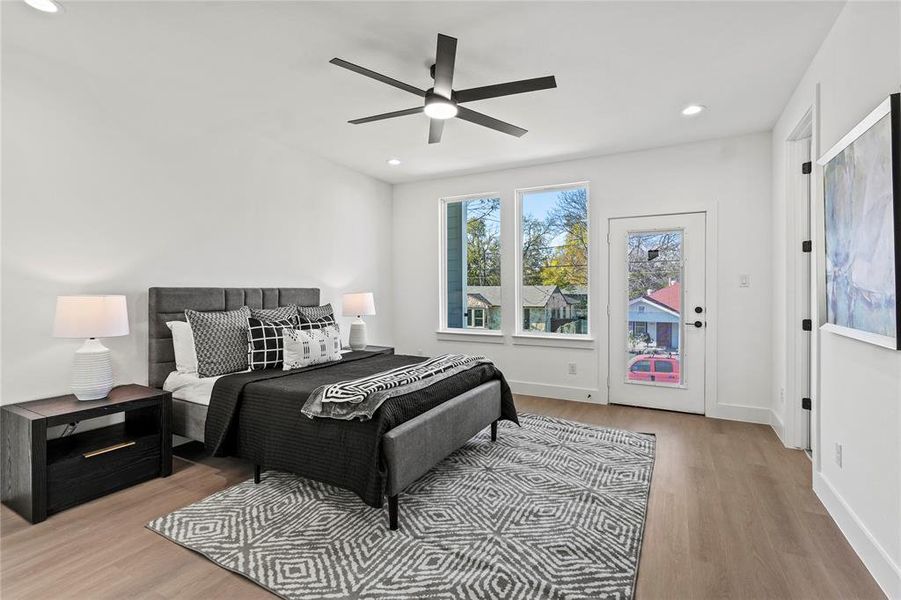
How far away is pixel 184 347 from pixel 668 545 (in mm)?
3249

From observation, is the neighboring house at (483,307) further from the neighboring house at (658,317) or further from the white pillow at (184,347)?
the white pillow at (184,347)

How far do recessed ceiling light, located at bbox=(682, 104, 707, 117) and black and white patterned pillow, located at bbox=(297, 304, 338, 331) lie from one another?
3.30m

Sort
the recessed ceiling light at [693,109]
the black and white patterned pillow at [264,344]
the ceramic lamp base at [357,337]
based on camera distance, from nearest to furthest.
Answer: the black and white patterned pillow at [264,344]
the recessed ceiling light at [693,109]
the ceramic lamp base at [357,337]

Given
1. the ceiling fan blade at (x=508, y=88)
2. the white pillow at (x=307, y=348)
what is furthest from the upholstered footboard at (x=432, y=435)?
→ the ceiling fan blade at (x=508, y=88)

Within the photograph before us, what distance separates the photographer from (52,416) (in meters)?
2.33

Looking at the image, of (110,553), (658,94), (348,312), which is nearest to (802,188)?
(658,94)

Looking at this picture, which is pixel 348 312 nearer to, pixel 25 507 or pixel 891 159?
pixel 25 507

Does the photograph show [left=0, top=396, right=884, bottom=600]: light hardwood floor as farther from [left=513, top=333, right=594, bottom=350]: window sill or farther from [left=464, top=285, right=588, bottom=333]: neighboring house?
[left=464, top=285, right=588, bottom=333]: neighboring house

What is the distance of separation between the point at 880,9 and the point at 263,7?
107 inches

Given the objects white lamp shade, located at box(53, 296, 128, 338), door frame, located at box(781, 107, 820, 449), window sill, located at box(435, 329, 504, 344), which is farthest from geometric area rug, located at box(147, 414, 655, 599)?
window sill, located at box(435, 329, 504, 344)

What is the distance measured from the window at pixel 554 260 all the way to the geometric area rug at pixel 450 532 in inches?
81.8

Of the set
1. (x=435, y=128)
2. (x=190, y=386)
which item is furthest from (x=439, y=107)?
(x=190, y=386)

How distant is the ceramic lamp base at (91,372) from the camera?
2588 mm

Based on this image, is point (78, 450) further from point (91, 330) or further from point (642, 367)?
point (642, 367)
